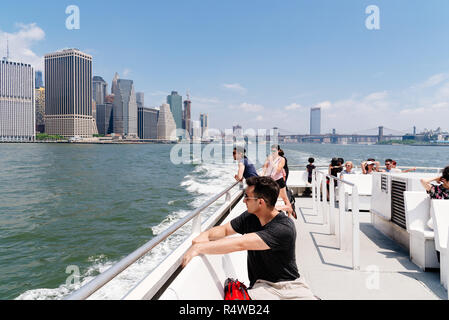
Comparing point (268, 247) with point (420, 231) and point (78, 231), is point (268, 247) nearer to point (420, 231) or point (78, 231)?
point (420, 231)

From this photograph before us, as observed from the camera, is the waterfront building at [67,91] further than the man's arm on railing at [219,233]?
Yes

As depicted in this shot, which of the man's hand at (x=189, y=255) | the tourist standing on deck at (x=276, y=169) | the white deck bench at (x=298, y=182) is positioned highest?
the tourist standing on deck at (x=276, y=169)

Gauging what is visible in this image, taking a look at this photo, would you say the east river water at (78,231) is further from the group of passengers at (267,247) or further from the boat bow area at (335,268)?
the group of passengers at (267,247)

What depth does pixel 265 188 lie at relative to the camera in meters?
2.13

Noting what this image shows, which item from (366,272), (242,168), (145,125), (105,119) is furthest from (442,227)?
(105,119)

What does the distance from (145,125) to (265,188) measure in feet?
660

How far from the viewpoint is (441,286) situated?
3152 millimetres

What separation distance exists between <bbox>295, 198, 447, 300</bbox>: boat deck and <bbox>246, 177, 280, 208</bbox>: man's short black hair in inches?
59.5

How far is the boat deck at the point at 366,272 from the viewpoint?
3.02m

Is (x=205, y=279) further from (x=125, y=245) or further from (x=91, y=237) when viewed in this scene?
(x=91, y=237)

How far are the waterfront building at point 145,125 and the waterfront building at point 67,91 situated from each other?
48044 millimetres

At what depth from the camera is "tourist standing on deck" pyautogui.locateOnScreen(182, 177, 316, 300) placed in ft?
6.83

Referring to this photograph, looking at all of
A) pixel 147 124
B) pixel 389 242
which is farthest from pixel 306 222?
pixel 147 124

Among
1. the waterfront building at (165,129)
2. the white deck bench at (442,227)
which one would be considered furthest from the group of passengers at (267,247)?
the waterfront building at (165,129)
